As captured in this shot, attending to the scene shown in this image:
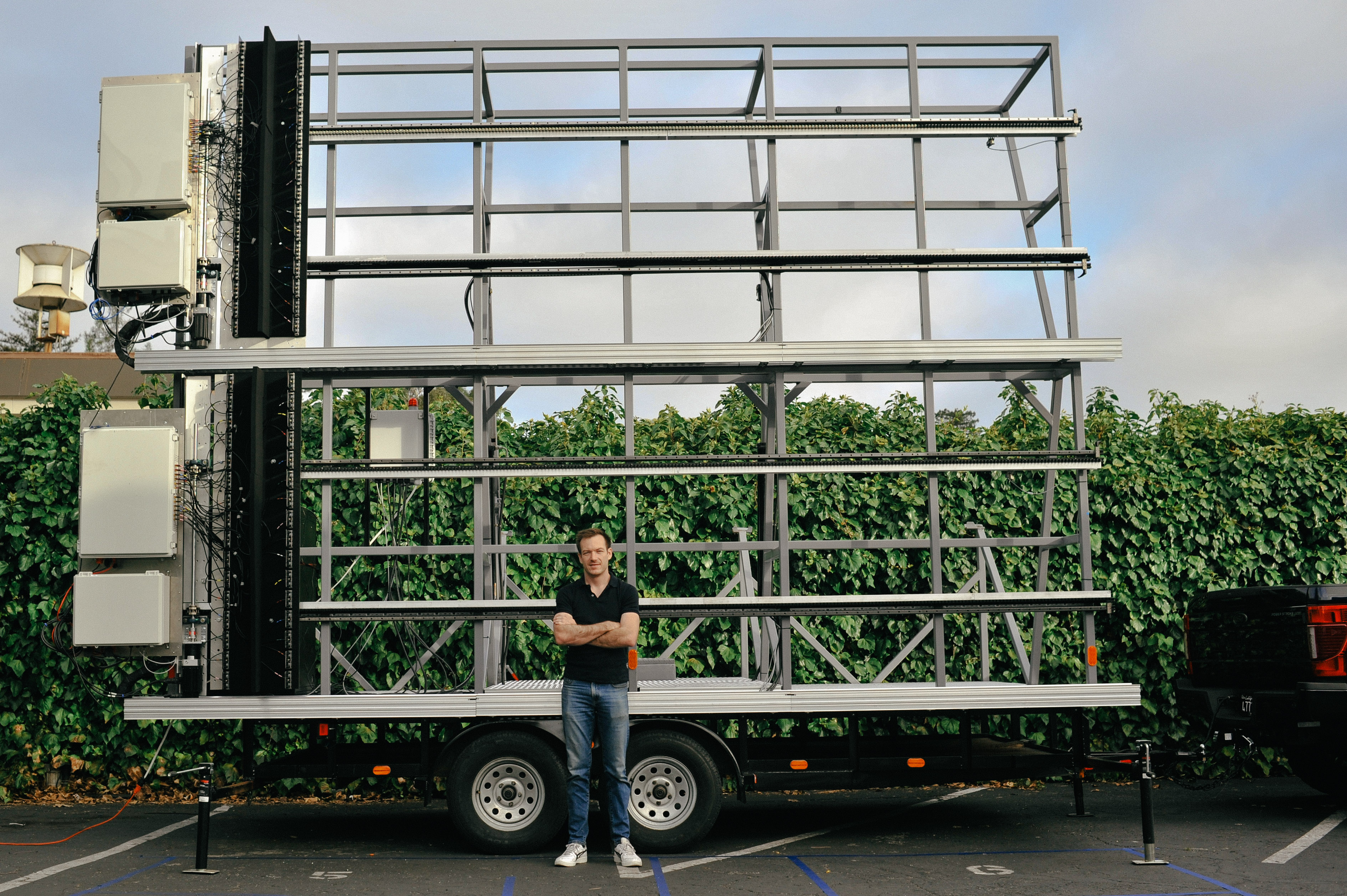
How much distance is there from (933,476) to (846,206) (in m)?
2.25

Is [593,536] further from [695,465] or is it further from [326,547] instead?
[326,547]

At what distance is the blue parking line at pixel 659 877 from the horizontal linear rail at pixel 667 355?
301cm

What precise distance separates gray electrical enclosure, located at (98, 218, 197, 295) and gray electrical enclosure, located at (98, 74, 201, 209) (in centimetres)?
15

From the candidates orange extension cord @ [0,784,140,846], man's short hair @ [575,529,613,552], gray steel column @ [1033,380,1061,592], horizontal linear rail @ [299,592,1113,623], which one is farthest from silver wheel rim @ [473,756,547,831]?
gray steel column @ [1033,380,1061,592]

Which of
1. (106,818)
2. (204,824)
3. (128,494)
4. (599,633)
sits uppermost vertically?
(128,494)

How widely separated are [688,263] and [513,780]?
343 cm

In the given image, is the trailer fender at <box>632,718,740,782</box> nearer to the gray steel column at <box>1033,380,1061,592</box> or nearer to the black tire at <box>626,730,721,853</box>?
the black tire at <box>626,730,721,853</box>

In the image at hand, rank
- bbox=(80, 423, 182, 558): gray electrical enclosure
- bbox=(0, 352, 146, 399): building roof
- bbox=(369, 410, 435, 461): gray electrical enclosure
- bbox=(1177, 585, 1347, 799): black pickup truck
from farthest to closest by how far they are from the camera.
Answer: bbox=(0, 352, 146, 399): building roof, bbox=(369, 410, 435, 461): gray electrical enclosure, bbox=(1177, 585, 1347, 799): black pickup truck, bbox=(80, 423, 182, 558): gray electrical enclosure

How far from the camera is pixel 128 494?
6.91 metres

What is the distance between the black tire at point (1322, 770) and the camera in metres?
8.80

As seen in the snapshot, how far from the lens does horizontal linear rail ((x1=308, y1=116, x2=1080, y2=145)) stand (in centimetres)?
758

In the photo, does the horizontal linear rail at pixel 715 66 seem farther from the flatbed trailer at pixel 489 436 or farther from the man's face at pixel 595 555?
the man's face at pixel 595 555

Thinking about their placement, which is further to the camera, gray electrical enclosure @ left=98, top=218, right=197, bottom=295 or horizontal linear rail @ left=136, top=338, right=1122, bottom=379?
horizontal linear rail @ left=136, top=338, right=1122, bottom=379

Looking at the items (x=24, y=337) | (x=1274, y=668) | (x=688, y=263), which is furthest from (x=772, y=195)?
(x=24, y=337)
